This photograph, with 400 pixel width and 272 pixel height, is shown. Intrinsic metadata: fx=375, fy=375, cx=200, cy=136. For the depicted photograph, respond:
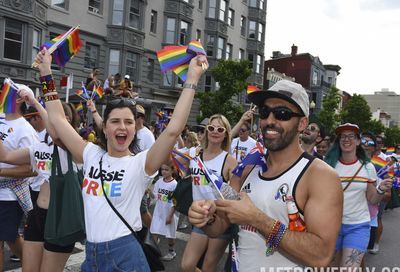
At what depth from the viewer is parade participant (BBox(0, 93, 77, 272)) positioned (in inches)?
132

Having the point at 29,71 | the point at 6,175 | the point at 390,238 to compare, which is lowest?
the point at 390,238

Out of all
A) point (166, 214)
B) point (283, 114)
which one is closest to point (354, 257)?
point (283, 114)

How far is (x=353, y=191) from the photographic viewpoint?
4598mm

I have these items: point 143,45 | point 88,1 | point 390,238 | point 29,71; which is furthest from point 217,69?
point 390,238

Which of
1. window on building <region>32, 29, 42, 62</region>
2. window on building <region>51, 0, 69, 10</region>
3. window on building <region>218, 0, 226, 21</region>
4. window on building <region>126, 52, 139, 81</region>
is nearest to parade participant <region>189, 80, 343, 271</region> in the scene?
window on building <region>32, 29, 42, 62</region>

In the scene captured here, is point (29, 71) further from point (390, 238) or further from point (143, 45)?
point (390, 238)

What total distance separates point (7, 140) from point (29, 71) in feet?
51.9

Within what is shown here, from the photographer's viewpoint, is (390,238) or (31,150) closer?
(31,150)

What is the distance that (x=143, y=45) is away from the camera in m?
26.1

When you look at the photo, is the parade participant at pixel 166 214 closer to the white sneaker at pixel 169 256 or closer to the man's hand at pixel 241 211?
the white sneaker at pixel 169 256

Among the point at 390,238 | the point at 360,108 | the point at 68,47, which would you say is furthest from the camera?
the point at 360,108

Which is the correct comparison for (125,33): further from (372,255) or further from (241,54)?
(372,255)

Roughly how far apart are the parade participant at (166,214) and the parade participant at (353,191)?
2.54m

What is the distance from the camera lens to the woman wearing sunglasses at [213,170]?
429 cm
